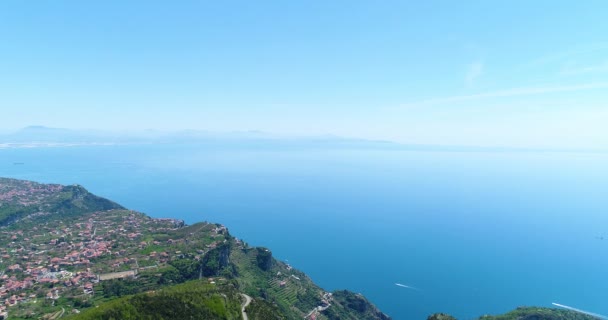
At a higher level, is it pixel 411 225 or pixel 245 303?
pixel 245 303

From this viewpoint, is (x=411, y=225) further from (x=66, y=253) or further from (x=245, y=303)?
(x=66, y=253)

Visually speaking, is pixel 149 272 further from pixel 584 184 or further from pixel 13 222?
pixel 584 184

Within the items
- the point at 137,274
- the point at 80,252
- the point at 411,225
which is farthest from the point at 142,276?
the point at 411,225

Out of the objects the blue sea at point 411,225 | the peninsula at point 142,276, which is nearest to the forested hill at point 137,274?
the peninsula at point 142,276

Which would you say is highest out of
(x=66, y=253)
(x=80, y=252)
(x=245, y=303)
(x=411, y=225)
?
(x=245, y=303)

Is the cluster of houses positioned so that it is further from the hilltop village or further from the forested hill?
the forested hill

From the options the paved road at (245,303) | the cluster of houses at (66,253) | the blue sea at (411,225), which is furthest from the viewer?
the blue sea at (411,225)

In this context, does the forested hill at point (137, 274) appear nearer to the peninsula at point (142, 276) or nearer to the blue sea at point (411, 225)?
the peninsula at point (142, 276)

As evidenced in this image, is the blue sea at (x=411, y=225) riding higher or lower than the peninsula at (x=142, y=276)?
lower
